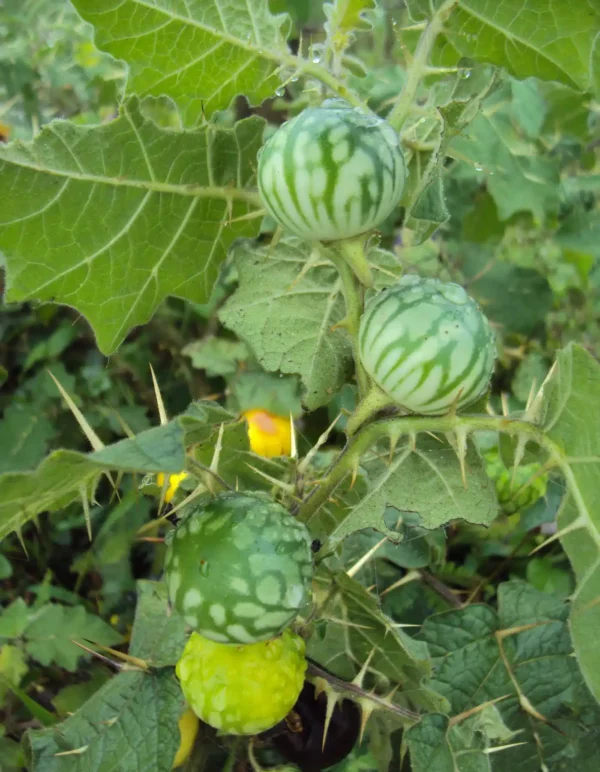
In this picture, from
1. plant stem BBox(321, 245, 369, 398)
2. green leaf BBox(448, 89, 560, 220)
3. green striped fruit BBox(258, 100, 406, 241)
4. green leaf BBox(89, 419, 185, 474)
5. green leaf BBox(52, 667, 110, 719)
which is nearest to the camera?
green leaf BBox(89, 419, 185, 474)

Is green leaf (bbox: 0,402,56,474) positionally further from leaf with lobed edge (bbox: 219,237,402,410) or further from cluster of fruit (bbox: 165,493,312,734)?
cluster of fruit (bbox: 165,493,312,734)

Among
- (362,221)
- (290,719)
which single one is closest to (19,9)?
(362,221)

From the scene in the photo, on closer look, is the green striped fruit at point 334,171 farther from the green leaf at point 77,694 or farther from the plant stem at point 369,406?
the green leaf at point 77,694

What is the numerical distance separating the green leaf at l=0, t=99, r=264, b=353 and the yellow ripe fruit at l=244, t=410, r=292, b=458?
1.33 ft

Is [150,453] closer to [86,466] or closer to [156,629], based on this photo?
[86,466]

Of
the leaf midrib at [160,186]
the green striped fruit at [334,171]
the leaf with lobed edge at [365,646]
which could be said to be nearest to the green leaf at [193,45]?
the leaf midrib at [160,186]

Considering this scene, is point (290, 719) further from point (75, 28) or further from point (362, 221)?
point (75, 28)

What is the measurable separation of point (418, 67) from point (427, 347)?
0.41 meters

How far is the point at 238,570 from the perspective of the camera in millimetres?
727

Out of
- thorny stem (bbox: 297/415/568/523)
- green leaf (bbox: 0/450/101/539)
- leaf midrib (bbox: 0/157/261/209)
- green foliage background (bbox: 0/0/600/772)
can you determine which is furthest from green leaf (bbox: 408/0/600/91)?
green leaf (bbox: 0/450/101/539)

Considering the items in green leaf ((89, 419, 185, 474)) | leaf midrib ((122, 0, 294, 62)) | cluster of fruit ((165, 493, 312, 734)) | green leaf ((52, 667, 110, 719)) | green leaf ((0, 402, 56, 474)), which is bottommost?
green leaf ((52, 667, 110, 719))

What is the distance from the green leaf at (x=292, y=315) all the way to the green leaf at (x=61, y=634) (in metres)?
0.73

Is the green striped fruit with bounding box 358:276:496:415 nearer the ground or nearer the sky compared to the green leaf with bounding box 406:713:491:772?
nearer the sky

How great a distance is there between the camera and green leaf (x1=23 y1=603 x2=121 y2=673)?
1378 mm
